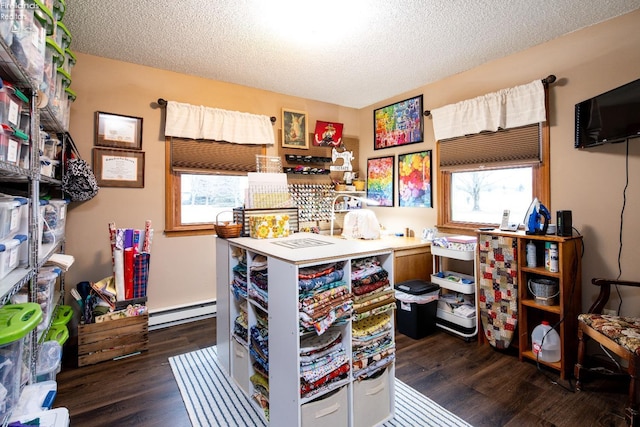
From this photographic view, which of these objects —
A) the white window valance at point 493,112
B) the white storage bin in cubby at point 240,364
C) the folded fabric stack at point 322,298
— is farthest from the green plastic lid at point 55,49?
the white window valance at point 493,112

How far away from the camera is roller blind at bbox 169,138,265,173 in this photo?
3258 mm

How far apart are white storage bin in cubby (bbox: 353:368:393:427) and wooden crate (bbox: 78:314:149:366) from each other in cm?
194

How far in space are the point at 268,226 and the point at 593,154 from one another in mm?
2557

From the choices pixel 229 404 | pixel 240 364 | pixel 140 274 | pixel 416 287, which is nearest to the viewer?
pixel 229 404

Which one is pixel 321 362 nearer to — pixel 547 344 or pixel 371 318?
pixel 371 318

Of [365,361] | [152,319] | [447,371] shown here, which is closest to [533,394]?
[447,371]

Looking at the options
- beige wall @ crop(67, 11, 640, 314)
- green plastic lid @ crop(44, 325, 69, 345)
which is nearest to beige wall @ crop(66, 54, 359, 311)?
beige wall @ crop(67, 11, 640, 314)

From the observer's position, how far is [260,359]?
1.80 m

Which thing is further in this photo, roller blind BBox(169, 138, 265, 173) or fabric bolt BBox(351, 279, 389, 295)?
roller blind BBox(169, 138, 265, 173)

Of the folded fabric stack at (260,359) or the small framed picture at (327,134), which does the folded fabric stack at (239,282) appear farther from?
the small framed picture at (327,134)

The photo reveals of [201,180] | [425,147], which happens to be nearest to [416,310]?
[425,147]

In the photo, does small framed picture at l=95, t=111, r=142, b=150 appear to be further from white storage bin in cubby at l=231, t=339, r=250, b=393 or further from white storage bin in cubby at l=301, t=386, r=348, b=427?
white storage bin in cubby at l=301, t=386, r=348, b=427

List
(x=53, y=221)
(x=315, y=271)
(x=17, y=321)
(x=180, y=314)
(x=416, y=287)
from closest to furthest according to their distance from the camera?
(x=17, y=321), (x=315, y=271), (x=53, y=221), (x=416, y=287), (x=180, y=314)

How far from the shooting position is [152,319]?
123 inches
